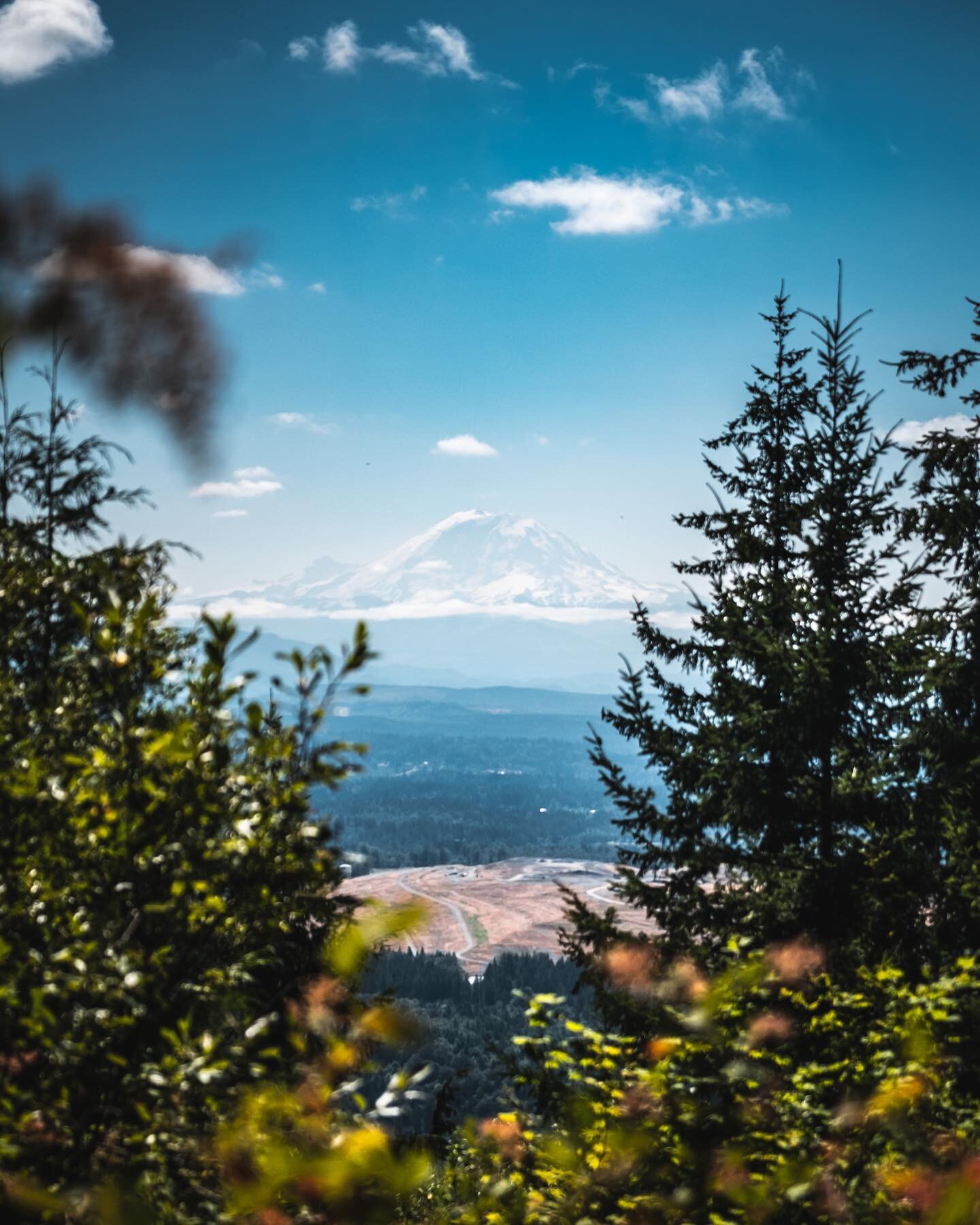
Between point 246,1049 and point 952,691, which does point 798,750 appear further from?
point 246,1049

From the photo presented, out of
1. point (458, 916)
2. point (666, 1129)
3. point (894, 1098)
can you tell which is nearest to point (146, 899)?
point (666, 1129)

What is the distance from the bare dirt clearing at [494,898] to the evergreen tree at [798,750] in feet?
367

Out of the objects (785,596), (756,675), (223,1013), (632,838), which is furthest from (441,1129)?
(223,1013)

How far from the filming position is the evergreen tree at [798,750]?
825 cm

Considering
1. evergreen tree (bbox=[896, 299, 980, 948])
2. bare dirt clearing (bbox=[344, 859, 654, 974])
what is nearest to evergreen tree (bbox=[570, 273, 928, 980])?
evergreen tree (bbox=[896, 299, 980, 948])

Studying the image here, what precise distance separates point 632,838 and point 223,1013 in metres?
7.61

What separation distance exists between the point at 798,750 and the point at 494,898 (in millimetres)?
161029

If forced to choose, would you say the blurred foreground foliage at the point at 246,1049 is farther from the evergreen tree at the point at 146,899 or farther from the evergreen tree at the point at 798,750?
the evergreen tree at the point at 798,750

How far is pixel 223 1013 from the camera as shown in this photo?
299 centimetres

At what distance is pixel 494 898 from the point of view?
160 metres

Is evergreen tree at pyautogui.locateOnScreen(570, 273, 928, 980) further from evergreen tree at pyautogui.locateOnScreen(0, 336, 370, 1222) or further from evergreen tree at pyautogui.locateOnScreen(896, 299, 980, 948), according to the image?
evergreen tree at pyautogui.locateOnScreen(0, 336, 370, 1222)

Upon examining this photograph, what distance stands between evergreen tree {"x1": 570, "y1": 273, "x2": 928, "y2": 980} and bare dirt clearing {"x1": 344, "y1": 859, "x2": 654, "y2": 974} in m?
112

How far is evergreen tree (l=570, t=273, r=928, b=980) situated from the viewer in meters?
8.25

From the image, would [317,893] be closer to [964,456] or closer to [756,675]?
[756,675]
